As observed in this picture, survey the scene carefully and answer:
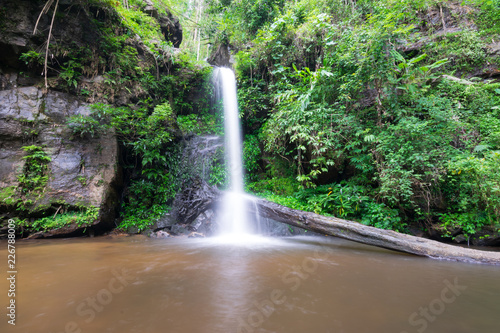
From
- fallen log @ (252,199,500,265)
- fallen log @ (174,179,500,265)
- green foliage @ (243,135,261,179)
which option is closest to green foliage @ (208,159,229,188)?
fallen log @ (174,179,500,265)

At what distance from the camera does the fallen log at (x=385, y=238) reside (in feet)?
11.1

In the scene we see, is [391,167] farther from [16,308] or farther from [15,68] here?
[15,68]

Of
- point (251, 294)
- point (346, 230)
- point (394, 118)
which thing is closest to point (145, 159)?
point (251, 294)

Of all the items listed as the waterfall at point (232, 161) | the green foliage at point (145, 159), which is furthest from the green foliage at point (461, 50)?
the green foliage at point (145, 159)

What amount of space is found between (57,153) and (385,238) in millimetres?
8763

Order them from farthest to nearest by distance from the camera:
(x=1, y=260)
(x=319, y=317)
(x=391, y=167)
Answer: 1. (x=391, y=167)
2. (x=1, y=260)
3. (x=319, y=317)

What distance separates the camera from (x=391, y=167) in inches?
198

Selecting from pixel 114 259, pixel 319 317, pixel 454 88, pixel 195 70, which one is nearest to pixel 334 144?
pixel 454 88

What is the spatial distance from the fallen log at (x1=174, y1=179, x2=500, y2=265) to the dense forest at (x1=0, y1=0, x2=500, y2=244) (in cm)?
85

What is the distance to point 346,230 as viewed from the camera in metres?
4.36

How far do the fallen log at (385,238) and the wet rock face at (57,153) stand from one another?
527 centimetres

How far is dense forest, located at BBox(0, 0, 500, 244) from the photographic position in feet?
16.2

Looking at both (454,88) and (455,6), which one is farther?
(455,6)

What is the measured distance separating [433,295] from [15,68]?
10.9m
